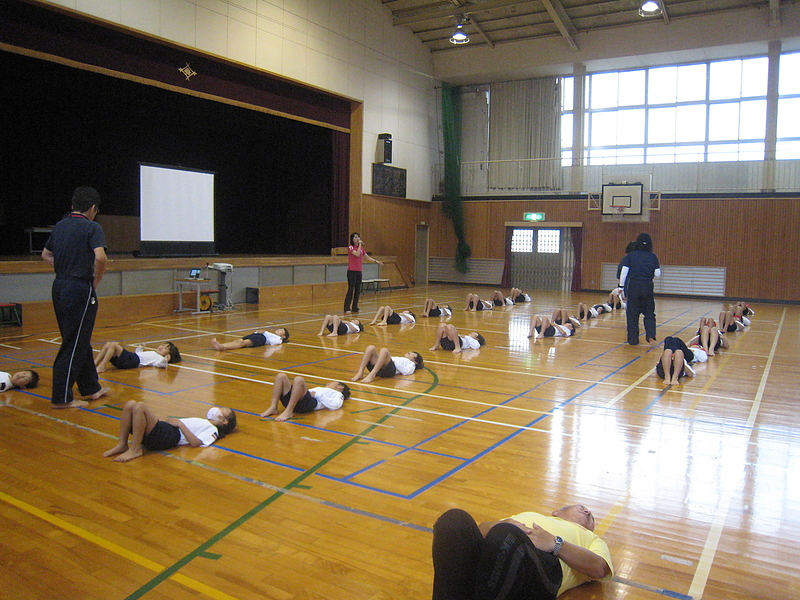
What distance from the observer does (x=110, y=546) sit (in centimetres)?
331

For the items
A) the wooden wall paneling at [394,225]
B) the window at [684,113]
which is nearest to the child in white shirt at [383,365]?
the wooden wall paneling at [394,225]

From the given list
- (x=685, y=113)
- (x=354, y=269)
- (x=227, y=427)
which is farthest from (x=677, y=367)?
(x=685, y=113)

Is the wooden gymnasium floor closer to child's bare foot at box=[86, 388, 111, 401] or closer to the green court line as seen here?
the green court line

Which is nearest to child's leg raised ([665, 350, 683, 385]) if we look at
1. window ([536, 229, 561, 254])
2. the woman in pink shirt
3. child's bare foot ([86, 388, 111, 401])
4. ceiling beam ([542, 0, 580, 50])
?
child's bare foot ([86, 388, 111, 401])

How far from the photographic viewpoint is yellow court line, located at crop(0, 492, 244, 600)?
2.92 m

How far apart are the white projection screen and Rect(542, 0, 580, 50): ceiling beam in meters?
11.7

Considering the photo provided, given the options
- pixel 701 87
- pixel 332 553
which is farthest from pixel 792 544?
pixel 701 87

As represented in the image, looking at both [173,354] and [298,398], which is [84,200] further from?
[173,354]

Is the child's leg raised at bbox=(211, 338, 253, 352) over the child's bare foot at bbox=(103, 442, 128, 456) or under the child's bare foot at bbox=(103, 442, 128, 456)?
over

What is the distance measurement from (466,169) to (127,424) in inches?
890

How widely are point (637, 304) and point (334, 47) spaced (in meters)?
13.3

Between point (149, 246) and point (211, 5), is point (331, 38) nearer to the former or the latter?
point (211, 5)

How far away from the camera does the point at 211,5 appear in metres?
15.2

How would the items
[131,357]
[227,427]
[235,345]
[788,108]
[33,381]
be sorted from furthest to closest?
[788,108] → [235,345] → [131,357] → [33,381] → [227,427]
